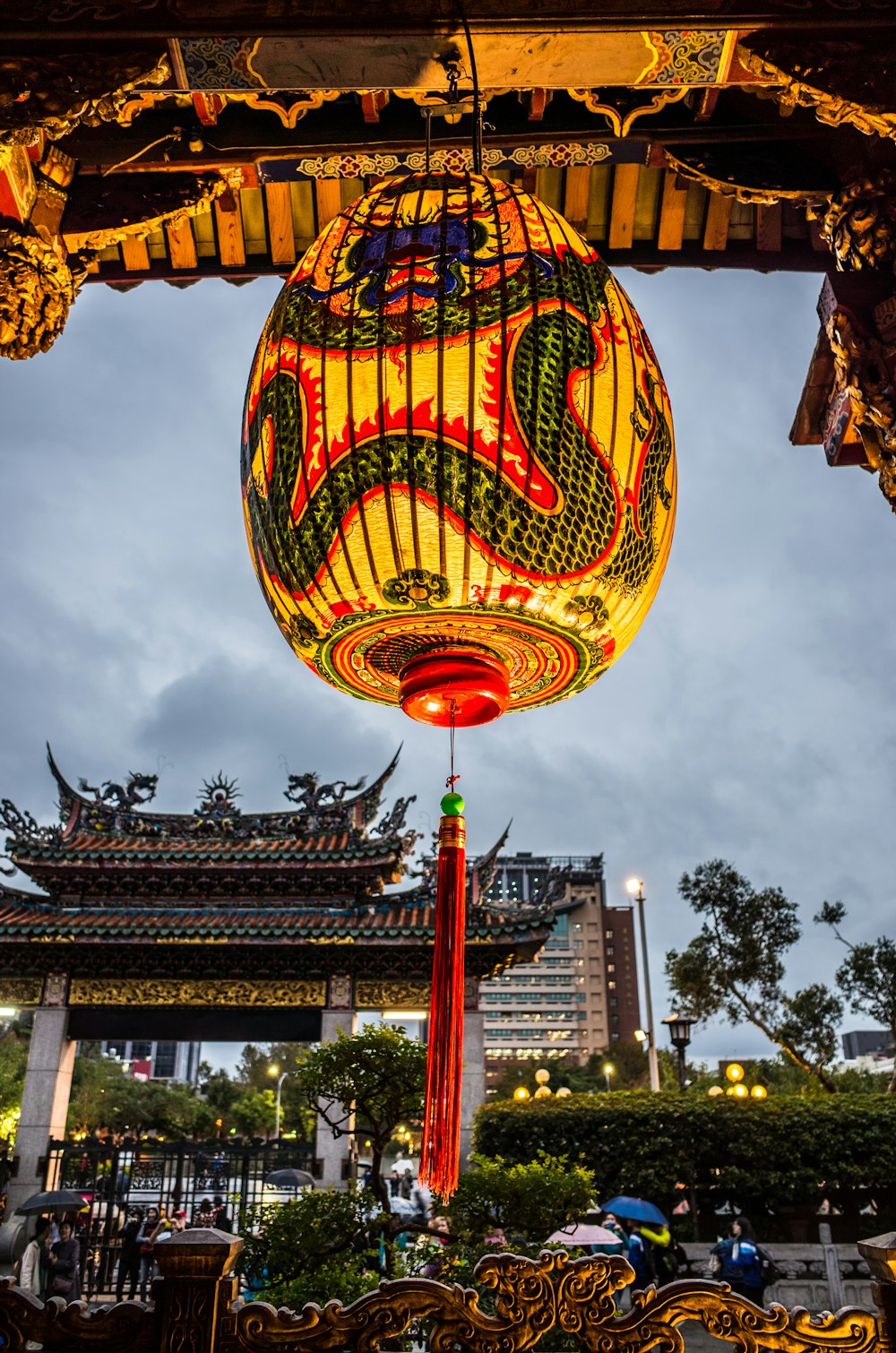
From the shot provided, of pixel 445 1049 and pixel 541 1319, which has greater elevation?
pixel 445 1049

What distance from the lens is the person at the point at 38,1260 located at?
7.96m

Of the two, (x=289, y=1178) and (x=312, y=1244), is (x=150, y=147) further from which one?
(x=289, y=1178)

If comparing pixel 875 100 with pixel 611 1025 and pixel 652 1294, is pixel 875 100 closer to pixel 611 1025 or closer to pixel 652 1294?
pixel 652 1294

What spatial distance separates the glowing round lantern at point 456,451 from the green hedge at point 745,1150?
1287 cm

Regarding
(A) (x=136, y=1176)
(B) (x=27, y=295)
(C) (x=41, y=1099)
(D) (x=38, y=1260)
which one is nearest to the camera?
(B) (x=27, y=295)

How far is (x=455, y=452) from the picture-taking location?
5.50 feet

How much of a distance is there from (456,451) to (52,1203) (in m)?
10.1

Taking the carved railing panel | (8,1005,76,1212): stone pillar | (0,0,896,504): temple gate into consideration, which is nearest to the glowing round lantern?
(0,0,896,504): temple gate

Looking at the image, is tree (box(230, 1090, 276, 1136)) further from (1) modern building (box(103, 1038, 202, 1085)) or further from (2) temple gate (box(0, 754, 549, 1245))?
(1) modern building (box(103, 1038, 202, 1085))

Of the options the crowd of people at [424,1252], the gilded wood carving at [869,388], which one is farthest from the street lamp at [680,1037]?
the gilded wood carving at [869,388]

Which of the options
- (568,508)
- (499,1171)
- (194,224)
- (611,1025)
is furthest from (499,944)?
(611,1025)

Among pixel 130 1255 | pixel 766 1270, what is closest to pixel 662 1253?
pixel 766 1270

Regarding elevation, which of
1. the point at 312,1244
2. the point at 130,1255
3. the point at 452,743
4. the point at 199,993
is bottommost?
the point at 130,1255

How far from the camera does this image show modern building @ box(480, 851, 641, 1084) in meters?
74.9
